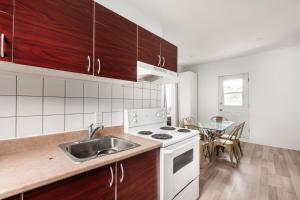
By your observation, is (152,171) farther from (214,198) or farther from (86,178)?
(214,198)

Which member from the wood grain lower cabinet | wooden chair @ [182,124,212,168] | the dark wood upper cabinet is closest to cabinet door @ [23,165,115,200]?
the wood grain lower cabinet

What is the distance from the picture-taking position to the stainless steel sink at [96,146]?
4.00 ft

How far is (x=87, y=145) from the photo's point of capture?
132cm

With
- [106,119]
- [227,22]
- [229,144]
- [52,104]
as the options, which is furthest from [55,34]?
[229,144]

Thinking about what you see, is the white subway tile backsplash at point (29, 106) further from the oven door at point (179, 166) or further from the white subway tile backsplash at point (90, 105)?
the oven door at point (179, 166)

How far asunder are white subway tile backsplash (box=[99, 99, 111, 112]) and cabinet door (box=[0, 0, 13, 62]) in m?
0.86

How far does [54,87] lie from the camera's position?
1.24m

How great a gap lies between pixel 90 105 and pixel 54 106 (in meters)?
0.32

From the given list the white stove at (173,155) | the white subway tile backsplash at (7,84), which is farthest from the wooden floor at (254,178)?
the white subway tile backsplash at (7,84)

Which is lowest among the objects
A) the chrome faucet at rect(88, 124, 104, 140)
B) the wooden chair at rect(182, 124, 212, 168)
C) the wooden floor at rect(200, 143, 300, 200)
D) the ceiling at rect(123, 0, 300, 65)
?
the wooden floor at rect(200, 143, 300, 200)

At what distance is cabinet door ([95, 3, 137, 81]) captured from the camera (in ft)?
3.79

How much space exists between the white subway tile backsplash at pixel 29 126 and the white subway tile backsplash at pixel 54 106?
8 centimetres

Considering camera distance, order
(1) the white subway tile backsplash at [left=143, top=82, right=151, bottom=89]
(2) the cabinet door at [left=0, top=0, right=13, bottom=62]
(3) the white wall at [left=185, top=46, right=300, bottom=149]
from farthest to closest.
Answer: (3) the white wall at [left=185, top=46, right=300, bottom=149] < (1) the white subway tile backsplash at [left=143, top=82, right=151, bottom=89] < (2) the cabinet door at [left=0, top=0, right=13, bottom=62]

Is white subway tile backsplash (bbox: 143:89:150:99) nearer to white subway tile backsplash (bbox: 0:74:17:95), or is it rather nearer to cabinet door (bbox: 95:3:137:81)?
cabinet door (bbox: 95:3:137:81)
